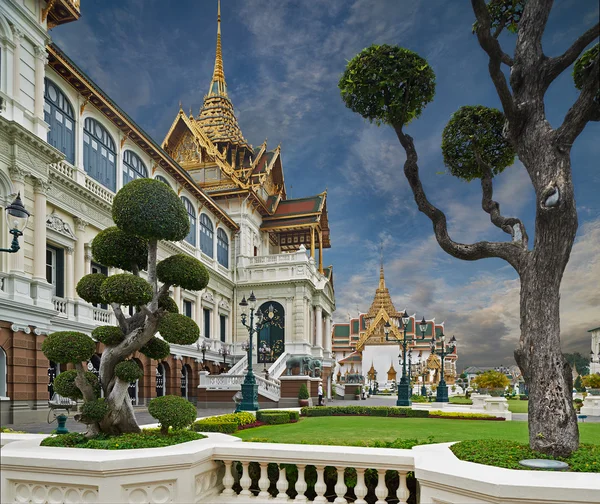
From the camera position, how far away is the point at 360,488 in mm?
5816

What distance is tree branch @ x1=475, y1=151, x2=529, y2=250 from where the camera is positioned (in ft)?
23.3

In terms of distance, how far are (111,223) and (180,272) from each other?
737 inches

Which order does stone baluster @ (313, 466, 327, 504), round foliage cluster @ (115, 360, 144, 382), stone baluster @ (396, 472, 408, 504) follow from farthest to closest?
round foliage cluster @ (115, 360, 144, 382) < stone baluster @ (313, 466, 327, 504) < stone baluster @ (396, 472, 408, 504)

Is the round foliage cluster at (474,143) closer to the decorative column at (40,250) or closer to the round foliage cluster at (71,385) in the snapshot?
the round foliage cluster at (71,385)

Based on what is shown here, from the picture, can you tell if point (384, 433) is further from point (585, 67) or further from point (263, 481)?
point (585, 67)

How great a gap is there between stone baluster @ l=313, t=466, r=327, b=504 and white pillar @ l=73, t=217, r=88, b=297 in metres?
18.9

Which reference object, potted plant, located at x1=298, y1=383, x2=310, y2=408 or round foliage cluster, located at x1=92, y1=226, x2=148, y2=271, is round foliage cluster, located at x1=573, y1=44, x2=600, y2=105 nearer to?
round foliage cluster, located at x1=92, y1=226, x2=148, y2=271

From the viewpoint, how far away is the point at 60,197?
21.5 m

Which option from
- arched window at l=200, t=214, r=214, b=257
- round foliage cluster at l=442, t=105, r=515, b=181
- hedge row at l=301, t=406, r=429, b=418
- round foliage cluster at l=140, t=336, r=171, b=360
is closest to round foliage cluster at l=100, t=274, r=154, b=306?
round foliage cluster at l=140, t=336, r=171, b=360

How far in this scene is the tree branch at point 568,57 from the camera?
20.0ft

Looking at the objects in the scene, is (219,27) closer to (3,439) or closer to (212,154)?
(212,154)

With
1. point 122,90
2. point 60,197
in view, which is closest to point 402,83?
point 60,197

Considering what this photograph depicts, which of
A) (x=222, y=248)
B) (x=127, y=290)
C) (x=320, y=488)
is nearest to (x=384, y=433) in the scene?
(x=320, y=488)

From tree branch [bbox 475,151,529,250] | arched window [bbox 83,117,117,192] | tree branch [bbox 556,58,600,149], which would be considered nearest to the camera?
tree branch [bbox 556,58,600,149]
